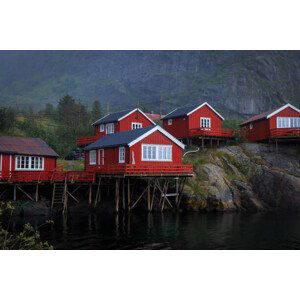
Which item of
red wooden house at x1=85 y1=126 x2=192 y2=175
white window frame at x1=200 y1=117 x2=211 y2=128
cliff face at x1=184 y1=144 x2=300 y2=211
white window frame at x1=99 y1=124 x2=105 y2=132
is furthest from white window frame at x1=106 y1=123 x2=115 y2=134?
cliff face at x1=184 y1=144 x2=300 y2=211

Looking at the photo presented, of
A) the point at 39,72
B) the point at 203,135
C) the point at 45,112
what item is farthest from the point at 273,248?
the point at 39,72

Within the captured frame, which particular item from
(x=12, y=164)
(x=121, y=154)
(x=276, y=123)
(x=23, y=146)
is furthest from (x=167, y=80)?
(x=12, y=164)

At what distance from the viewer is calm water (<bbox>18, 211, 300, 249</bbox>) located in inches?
765

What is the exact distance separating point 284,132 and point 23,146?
94.4ft

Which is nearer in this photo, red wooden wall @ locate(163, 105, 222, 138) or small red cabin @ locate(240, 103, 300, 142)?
small red cabin @ locate(240, 103, 300, 142)

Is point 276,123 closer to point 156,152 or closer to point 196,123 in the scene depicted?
point 196,123

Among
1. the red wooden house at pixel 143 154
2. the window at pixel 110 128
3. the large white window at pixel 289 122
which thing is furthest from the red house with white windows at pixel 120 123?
the large white window at pixel 289 122

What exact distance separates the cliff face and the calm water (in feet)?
9.01

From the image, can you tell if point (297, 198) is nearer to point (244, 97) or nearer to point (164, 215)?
point (164, 215)

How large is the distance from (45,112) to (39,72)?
1071 centimetres

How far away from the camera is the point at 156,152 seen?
1294 inches

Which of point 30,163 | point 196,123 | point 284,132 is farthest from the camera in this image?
point 196,123

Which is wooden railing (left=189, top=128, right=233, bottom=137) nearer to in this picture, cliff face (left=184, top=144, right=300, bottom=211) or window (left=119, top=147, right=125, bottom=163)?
cliff face (left=184, top=144, right=300, bottom=211)

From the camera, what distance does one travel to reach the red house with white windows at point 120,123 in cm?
4372
